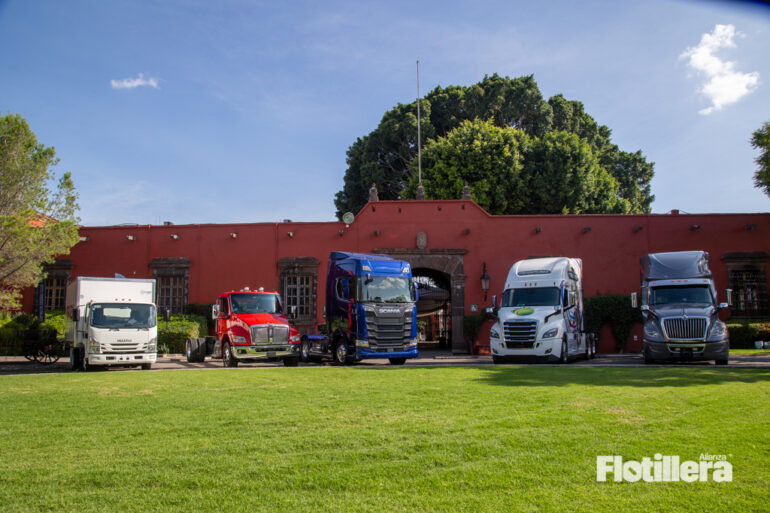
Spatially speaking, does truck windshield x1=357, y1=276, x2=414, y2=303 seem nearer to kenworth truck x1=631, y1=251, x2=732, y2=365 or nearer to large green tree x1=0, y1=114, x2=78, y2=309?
kenworth truck x1=631, y1=251, x2=732, y2=365

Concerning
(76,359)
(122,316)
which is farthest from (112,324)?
(76,359)

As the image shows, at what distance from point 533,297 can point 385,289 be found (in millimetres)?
4135

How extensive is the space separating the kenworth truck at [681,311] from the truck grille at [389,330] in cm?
619

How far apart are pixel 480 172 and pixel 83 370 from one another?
21.8 metres

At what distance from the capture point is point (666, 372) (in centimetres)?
1168

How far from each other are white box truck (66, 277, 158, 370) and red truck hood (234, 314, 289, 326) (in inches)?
90.5

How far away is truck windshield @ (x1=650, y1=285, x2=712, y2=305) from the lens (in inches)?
612

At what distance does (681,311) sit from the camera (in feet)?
49.5

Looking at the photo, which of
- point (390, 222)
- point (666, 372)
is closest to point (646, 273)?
point (666, 372)

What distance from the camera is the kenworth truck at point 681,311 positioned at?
1456cm

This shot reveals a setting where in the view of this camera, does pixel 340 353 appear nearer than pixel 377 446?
No

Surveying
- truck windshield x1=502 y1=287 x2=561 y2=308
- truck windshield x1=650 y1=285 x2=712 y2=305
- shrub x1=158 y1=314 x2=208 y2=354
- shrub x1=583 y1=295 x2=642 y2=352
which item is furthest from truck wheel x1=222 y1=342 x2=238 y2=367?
shrub x1=583 y1=295 x2=642 y2=352

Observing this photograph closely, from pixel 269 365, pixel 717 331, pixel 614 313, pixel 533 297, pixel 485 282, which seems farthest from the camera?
pixel 485 282

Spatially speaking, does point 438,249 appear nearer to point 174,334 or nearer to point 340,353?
point 340,353
